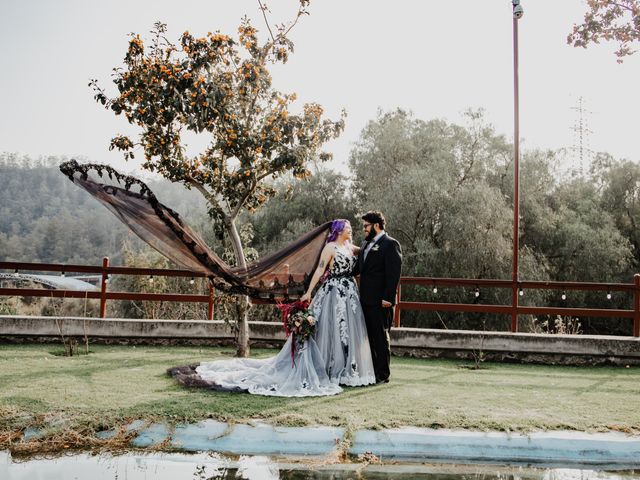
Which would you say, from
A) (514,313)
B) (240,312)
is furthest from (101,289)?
(514,313)

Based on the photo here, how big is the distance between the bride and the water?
2037 mm

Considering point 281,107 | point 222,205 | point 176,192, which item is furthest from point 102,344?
point 176,192

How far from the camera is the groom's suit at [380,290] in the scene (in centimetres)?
697

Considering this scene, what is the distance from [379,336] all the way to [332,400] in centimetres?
138

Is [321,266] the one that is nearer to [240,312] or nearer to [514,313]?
[240,312]

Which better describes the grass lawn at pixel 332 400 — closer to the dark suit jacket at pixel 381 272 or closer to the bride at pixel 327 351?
the bride at pixel 327 351

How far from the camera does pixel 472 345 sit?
30.7 feet

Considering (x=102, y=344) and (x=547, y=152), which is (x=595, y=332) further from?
(x=102, y=344)

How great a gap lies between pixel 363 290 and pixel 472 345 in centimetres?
318

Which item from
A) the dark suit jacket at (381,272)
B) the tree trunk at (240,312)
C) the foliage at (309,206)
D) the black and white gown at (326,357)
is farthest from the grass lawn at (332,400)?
the foliage at (309,206)

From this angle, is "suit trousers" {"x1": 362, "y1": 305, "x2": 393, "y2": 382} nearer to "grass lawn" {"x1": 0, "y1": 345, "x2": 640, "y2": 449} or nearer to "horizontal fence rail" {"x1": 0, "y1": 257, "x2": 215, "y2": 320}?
"grass lawn" {"x1": 0, "y1": 345, "x2": 640, "y2": 449}

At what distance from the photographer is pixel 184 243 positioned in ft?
22.3

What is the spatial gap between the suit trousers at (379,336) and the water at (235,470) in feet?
8.75

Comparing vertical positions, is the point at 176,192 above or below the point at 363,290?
above
